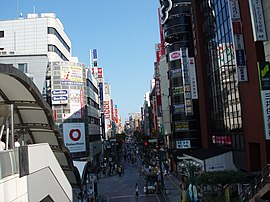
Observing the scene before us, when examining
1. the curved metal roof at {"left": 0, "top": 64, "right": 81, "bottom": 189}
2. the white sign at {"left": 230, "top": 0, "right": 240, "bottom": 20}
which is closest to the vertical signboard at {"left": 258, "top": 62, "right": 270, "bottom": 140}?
the white sign at {"left": 230, "top": 0, "right": 240, "bottom": 20}

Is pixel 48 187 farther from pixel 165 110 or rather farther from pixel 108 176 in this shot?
pixel 165 110

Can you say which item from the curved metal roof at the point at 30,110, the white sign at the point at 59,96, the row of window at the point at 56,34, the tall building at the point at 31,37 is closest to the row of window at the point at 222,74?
the curved metal roof at the point at 30,110

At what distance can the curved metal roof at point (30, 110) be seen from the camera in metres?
10.1

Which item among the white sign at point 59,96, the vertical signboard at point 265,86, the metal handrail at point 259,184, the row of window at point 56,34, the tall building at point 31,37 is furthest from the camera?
the row of window at point 56,34

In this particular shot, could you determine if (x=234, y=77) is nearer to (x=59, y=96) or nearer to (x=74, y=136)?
(x=59, y=96)

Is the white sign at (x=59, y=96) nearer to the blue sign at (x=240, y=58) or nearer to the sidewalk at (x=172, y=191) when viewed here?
the sidewalk at (x=172, y=191)

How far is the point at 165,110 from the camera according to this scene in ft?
198

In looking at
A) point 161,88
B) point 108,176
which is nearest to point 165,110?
point 161,88

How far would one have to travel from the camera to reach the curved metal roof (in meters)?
10.1

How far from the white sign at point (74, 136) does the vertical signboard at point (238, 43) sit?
31761 mm

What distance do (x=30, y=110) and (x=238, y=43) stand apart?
647 inches

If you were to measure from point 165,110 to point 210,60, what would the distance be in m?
25.1

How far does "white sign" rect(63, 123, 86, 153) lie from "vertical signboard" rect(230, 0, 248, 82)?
31.8m

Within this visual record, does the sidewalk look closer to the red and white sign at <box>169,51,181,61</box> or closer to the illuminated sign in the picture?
the red and white sign at <box>169,51,181,61</box>
